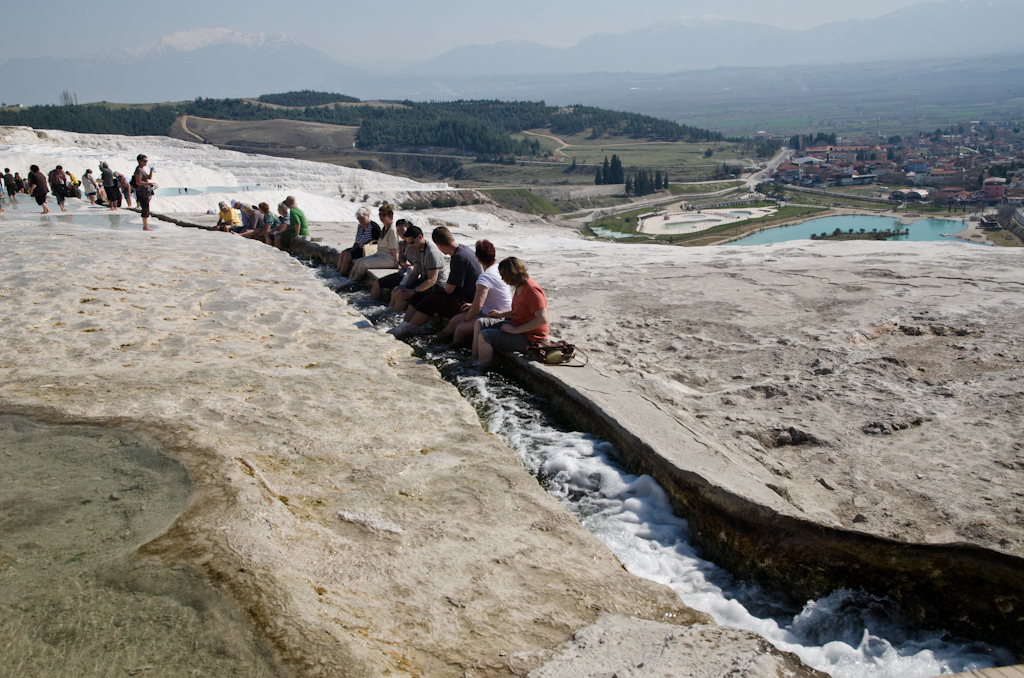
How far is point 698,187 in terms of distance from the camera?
90.1m

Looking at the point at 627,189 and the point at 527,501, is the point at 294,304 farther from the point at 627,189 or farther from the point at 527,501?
the point at 627,189

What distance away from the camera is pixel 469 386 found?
5.73 meters

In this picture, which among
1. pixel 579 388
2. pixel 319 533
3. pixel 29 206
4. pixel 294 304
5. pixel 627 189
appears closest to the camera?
pixel 319 533

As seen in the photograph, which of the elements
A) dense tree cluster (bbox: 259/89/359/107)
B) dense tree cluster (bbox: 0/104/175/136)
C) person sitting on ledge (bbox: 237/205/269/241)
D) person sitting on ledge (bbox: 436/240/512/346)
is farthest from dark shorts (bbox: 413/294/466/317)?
dense tree cluster (bbox: 259/89/359/107)

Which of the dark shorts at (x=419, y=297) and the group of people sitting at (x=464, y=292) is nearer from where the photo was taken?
the group of people sitting at (x=464, y=292)

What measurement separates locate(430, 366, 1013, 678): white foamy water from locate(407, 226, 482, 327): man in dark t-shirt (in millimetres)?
2474

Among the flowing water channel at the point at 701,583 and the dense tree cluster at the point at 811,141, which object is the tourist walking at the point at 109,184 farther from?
the dense tree cluster at the point at 811,141

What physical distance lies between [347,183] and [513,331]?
63095mm

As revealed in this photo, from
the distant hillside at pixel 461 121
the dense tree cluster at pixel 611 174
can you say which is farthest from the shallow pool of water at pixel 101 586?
the distant hillside at pixel 461 121

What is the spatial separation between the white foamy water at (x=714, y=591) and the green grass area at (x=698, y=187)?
87.4 meters

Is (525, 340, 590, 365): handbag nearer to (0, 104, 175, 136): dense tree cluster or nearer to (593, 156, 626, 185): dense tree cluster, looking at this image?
(593, 156, 626, 185): dense tree cluster

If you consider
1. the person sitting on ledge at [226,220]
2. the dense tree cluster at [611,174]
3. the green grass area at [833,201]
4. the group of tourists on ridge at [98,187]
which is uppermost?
the dense tree cluster at [611,174]

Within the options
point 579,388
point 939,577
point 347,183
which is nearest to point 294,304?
point 579,388

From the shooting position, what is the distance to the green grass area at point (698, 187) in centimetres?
8744
